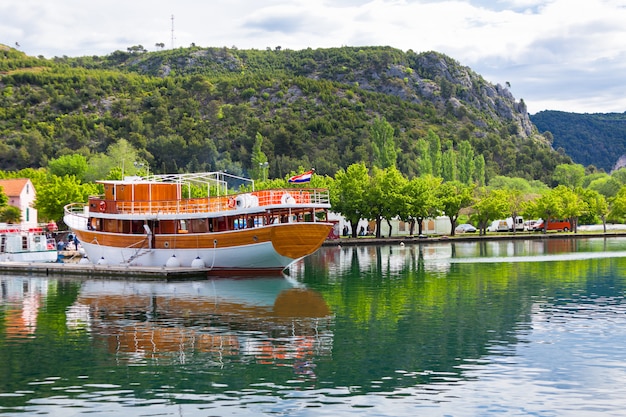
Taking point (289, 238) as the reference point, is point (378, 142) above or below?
above

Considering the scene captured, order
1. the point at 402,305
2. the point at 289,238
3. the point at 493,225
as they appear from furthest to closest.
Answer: the point at 493,225 → the point at 289,238 → the point at 402,305

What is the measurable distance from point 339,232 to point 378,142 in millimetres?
41443

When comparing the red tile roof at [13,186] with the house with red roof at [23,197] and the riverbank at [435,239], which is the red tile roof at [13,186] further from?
the riverbank at [435,239]

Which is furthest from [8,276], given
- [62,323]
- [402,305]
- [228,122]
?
[228,122]

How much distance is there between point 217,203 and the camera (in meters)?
56.5

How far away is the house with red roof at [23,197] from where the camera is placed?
9531 cm

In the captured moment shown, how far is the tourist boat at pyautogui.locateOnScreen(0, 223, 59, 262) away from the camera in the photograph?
68.4 m

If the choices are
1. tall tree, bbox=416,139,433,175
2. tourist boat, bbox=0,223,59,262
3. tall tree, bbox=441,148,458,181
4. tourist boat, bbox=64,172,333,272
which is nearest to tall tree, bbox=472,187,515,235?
tall tree, bbox=416,139,433,175

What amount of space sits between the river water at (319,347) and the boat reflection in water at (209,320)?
9cm

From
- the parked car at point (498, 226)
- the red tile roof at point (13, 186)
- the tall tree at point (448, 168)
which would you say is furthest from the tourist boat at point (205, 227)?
the tall tree at point (448, 168)

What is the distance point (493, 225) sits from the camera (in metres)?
128

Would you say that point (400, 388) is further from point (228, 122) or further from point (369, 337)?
point (228, 122)

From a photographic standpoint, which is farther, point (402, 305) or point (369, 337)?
point (402, 305)

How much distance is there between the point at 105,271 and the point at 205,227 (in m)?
8.36
